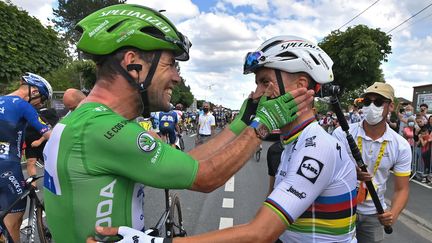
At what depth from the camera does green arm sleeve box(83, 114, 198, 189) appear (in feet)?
4.36

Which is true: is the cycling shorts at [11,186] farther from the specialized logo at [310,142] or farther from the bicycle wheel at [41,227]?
the specialized logo at [310,142]

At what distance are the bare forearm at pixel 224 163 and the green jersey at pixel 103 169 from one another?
53 millimetres

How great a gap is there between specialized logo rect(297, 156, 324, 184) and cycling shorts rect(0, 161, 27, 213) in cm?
328

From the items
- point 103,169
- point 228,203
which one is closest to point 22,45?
point 228,203

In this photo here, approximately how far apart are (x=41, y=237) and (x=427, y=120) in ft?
33.4

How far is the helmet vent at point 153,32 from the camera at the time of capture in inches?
61.4

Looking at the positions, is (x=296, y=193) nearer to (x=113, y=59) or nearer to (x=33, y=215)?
(x=113, y=59)

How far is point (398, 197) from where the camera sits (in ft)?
10.5

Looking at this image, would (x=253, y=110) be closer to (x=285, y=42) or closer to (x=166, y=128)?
(x=285, y=42)

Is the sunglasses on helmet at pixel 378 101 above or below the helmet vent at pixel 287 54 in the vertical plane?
below

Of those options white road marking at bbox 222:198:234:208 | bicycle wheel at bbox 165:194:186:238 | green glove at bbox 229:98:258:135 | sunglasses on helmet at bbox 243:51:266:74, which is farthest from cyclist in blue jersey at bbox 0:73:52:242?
white road marking at bbox 222:198:234:208

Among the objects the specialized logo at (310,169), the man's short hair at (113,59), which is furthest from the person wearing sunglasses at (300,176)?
the man's short hair at (113,59)

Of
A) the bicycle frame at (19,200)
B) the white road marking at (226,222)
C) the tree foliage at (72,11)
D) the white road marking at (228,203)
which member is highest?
the tree foliage at (72,11)

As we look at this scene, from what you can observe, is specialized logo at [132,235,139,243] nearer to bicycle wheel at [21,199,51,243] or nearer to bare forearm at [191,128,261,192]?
bare forearm at [191,128,261,192]
